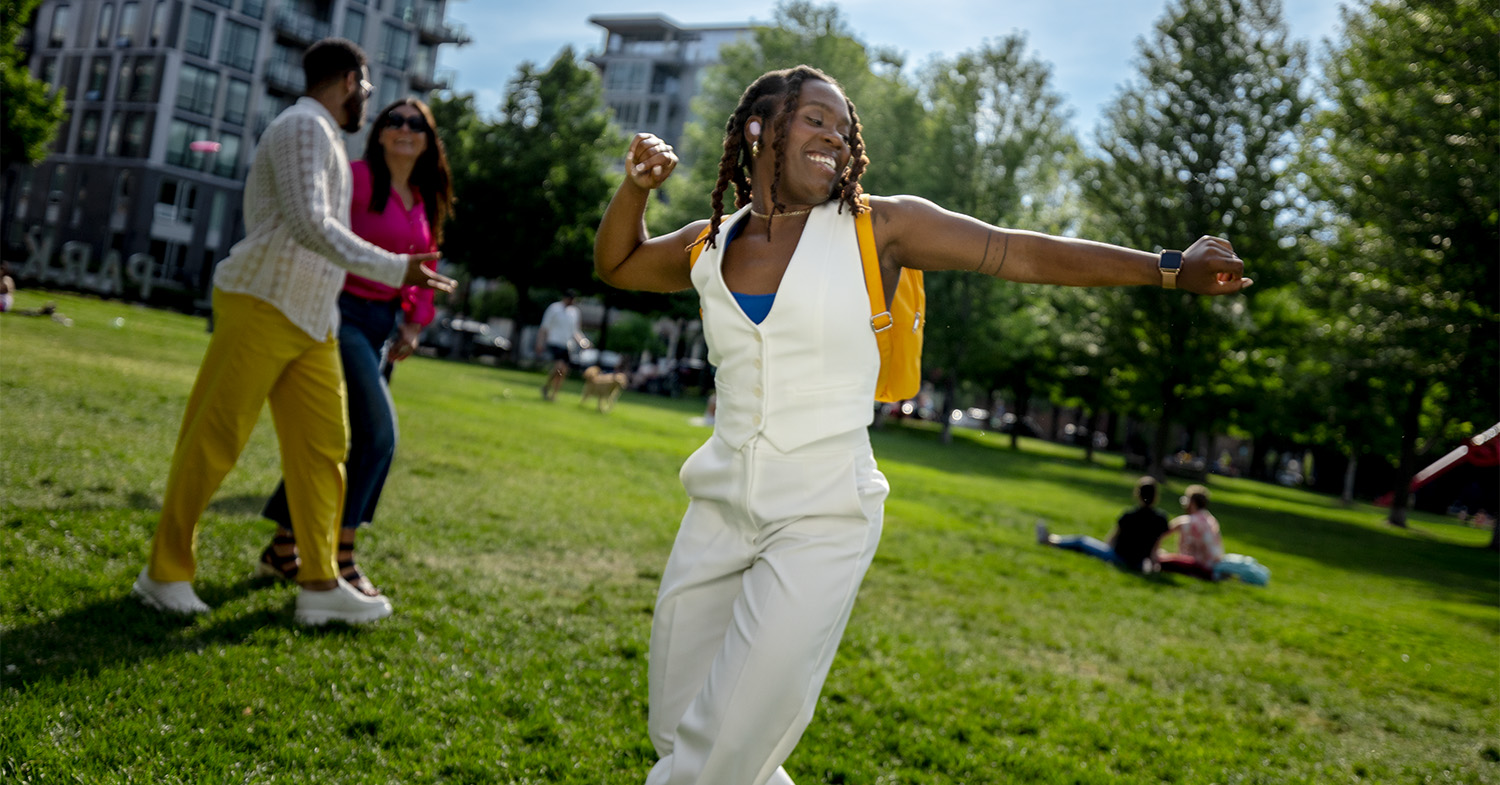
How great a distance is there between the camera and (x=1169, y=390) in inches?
1287

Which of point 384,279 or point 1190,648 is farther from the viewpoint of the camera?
point 1190,648

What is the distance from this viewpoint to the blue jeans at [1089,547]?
12438mm

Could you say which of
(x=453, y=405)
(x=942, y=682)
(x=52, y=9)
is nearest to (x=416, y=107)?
(x=942, y=682)

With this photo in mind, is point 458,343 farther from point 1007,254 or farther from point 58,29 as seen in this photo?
point 1007,254

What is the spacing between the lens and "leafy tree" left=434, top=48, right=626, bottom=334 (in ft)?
157

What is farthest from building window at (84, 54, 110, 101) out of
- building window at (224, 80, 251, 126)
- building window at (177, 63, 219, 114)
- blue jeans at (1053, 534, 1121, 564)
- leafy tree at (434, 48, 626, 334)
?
blue jeans at (1053, 534, 1121, 564)

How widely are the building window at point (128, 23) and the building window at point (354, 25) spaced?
11044mm

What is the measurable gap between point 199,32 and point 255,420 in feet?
209

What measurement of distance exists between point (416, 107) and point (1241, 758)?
5.10m

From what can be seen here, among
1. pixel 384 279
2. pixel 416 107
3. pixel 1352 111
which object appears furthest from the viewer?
pixel 1352 111

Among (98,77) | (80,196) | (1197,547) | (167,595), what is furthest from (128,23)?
(167,595)

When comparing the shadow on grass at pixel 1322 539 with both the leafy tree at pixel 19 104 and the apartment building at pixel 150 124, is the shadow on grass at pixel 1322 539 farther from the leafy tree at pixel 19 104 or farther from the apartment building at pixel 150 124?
the apartment building at pixel 150 124

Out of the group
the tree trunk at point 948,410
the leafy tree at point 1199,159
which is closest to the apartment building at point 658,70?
the tree trunk at point 948,410

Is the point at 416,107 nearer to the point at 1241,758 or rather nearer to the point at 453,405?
the point at 1241,758
